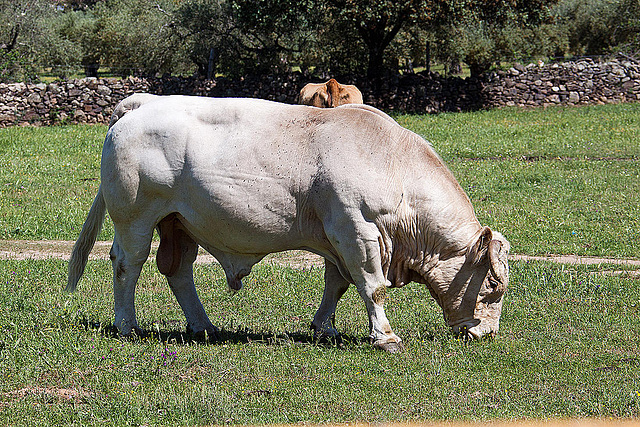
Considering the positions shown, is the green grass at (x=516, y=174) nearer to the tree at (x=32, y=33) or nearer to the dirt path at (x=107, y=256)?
the dirt path at (x=107, y=256)

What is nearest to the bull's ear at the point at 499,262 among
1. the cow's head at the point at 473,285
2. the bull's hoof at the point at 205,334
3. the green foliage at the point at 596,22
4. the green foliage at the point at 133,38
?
the cow's head at the point at 473,285

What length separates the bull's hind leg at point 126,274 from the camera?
293 inches

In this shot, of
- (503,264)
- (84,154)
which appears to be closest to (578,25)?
(84,154)

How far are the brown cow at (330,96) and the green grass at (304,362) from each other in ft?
11.9

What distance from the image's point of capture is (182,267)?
7824 mm

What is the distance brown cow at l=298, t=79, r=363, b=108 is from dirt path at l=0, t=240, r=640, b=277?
2307mm

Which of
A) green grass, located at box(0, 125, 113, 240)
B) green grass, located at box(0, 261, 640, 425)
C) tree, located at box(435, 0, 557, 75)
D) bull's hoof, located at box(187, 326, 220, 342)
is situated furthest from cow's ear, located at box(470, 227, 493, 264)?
tree, located at box(435, 0, 557, 75)

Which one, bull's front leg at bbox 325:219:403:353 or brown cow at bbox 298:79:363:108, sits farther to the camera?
brown cow at bbox 298:79:363:108

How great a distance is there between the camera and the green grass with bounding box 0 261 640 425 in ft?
18.4

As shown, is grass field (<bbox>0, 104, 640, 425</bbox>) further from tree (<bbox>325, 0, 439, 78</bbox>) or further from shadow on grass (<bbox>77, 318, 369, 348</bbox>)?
tree (<bbox>325, 0, 439, 78</bbox>)

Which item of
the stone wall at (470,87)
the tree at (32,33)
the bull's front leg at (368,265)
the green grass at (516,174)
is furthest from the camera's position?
the tree at (32,33)

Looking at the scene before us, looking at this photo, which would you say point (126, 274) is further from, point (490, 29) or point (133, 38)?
point (133, 38)

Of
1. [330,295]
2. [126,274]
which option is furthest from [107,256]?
[330,295]

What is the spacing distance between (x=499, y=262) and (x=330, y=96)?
224 inches
